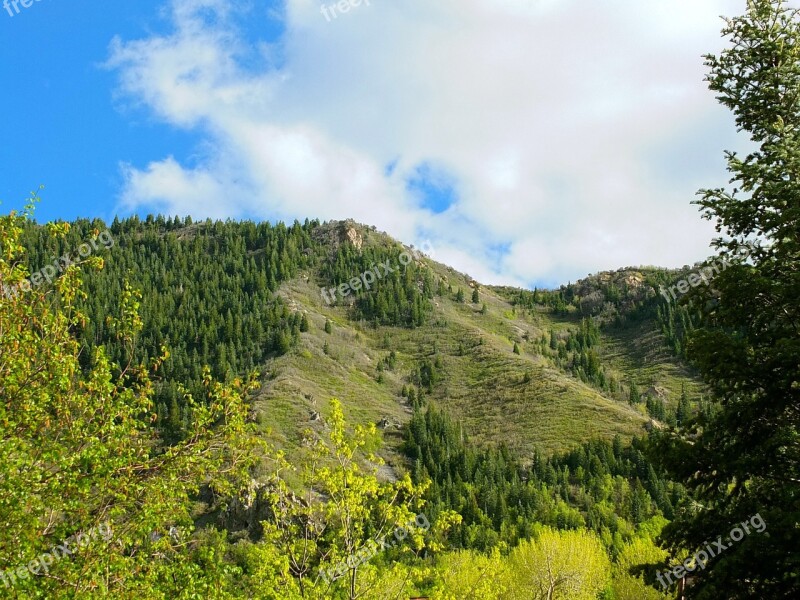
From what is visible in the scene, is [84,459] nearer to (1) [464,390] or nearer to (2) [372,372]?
(1) [464,390]

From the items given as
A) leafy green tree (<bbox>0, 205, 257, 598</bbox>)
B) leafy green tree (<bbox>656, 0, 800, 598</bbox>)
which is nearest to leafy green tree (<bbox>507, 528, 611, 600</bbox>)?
leafy green tree (<bbox>656, 0, 800, 598</bbox>)

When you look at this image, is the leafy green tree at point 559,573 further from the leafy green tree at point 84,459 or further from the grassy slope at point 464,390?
the grassy slope at point 464,390

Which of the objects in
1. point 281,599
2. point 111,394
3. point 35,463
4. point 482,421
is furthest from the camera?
point 482,421

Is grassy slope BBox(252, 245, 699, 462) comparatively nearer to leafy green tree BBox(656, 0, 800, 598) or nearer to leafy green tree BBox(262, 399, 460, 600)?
leafy green tree BBox(262, 399, 460, 600)

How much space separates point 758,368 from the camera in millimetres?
10328

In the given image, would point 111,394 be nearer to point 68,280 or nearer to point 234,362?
point 68,280

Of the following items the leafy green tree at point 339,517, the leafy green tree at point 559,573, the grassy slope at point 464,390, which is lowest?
the leafy green tree at point 559,573

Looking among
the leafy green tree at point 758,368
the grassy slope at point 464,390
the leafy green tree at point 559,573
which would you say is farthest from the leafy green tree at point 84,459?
the grassy slope at point 464,390

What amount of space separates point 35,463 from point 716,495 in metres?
10.8

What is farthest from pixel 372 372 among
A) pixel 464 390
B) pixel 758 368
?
pixel 758 368

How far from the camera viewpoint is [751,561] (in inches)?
362

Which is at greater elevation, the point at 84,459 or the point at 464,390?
the point at 464,390

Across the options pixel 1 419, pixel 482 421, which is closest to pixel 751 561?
pixel 1 419

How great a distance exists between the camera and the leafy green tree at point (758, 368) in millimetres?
9305
